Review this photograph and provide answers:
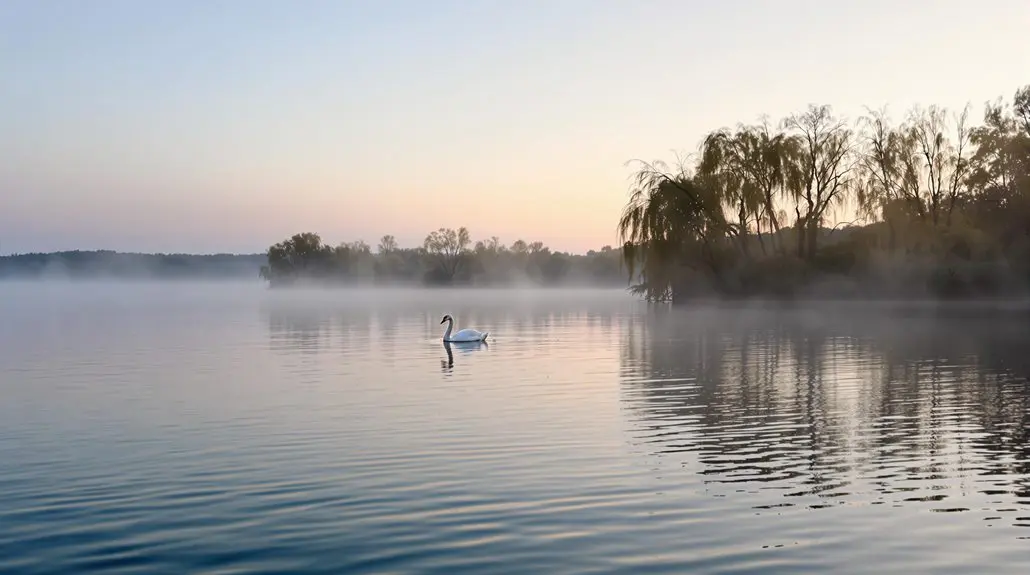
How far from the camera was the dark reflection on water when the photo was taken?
10.1m

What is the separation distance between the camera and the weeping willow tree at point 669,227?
57.2m

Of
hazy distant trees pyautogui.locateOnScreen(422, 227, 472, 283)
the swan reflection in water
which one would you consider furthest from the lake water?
hazy distant trees pyautogui.locateOnScreen(422, 227, 472, 283)

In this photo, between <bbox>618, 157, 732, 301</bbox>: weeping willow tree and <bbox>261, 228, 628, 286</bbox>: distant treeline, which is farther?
<bbox>261, 228, 628, 286</bbox>: distant treeline

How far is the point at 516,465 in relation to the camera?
37.0ft

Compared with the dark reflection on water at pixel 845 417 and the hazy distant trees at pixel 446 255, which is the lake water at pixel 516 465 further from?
the hazy distant trees at pixel 446 255

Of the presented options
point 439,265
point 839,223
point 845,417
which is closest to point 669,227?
point 839,223

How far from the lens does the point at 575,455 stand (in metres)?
11.9

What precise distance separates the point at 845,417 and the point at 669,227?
139 ft

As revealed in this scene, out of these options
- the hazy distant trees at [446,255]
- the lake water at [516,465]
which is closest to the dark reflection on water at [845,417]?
the lake water at [516,465]

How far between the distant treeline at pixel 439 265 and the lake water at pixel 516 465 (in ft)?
403

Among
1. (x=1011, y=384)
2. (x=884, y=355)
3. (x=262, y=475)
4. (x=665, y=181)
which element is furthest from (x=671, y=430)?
(x=665, y=181)

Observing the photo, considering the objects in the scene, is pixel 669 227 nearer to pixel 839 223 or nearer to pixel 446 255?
pixel 839 223

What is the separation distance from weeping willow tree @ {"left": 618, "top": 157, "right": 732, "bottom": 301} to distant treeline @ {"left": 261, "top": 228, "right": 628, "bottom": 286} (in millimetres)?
85499

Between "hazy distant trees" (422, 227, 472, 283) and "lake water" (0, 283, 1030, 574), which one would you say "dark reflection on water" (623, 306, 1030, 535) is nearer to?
"lake water" (0, 283, 1030, 574)
